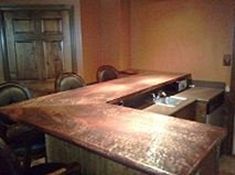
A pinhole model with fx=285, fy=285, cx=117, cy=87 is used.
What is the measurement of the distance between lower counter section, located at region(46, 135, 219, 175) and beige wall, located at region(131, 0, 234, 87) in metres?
2.06

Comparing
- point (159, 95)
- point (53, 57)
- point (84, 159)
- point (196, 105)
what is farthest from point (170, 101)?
point (53, 57)

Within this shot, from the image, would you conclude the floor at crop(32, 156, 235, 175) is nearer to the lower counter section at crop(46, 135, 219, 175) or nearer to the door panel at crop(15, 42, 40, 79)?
the lower counter section at crop(46, 135, 219, 175)

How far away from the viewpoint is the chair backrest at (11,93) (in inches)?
98.7

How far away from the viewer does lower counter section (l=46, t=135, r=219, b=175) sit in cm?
172

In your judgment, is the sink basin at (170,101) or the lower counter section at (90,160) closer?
the lower counter section at (90,160)

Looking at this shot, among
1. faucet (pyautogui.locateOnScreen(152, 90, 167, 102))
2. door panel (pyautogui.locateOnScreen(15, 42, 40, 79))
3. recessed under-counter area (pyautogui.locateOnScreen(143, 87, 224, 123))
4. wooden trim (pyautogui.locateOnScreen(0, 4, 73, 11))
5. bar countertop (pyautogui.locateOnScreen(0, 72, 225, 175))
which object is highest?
wooden trim (pyautogui.locateOnScreen(0, 4, 73, 11))

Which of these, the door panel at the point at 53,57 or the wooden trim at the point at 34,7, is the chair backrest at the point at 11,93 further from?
the wooden trim at the point at 34,7

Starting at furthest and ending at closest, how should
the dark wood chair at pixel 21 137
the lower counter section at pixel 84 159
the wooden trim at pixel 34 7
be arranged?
1. the wooden trim at pixel 34 7
2. the dark wood chair at pixel 21 137
3. the lower counter section at pixel 84 159

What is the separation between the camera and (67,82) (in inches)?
122

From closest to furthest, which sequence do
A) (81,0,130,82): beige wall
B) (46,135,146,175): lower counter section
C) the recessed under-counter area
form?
(46,135,146,175): lower counter section
the recessed under-counter area
(81,0,130,82): beige wall

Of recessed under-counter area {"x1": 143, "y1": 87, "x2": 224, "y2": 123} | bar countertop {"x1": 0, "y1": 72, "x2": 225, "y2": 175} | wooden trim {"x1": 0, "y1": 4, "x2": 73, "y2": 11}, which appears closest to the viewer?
bar countertop {"x1": 0, "y1": 72, "x2": 225, "y2": 175}

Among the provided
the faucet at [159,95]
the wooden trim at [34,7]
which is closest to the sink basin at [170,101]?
the faucet at [159,95]

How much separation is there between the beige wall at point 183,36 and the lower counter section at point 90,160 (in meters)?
2.06

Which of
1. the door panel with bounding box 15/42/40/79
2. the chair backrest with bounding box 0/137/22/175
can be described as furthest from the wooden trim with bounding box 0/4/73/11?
the chair backrest with bounding box 0/137/22/175
